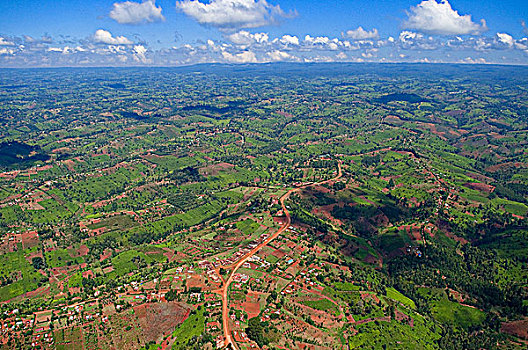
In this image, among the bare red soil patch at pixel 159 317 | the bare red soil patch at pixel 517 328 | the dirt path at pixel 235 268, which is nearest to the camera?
the dirt path at pixel 235 268

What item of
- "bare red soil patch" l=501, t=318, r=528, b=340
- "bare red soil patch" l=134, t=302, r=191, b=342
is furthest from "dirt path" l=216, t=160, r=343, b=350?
"bare red soil patch" l=501, t=318, r=528, b=340

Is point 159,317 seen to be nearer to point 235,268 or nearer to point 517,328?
point 235,268

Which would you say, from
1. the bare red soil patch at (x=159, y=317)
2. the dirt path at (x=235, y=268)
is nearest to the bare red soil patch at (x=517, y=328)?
the dirt path at (x=235, y=268)

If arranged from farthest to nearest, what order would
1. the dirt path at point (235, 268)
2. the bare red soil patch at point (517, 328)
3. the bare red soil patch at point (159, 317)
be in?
the bare red soil patch at point (517, 328) → the bare red soil patch at point (159, 317) → the dirt path at point (235, 268)

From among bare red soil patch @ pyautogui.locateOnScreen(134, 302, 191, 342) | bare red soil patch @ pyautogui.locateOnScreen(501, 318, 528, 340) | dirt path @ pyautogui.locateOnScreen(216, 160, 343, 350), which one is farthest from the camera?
bare red soil patch @ pyautogui.locateOnScreen(501, 318, 528, 340)

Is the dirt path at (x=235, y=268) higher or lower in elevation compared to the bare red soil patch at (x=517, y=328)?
higher

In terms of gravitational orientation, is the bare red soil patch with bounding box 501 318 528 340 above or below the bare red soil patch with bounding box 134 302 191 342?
below

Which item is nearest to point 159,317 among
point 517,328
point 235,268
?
point 235,268

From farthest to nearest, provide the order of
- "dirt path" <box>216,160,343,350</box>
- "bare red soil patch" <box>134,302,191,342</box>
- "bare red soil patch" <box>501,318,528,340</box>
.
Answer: "bare red soil patch" <box>501,318,528,340</box> → "bare red soil patch" <box>134,302,191,342</box> → "dirt path" <box>216,160,343,350</box>

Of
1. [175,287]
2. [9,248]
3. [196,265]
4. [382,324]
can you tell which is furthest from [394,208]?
[9,248]

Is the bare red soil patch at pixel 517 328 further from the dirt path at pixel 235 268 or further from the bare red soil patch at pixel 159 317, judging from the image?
the bare red soil patch at pixel 159 317

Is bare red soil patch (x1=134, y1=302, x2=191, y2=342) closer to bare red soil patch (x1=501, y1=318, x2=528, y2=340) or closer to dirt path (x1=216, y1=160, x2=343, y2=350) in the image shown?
dirt path (x1=216, y1=160, x2=343, y2=350)
